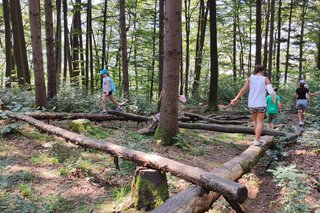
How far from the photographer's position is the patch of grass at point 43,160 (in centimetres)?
651

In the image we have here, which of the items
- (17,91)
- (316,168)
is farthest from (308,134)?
(17,91)

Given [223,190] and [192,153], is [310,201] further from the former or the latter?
[192,153]

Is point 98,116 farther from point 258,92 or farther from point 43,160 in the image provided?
point 258,92

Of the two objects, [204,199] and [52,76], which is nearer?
[204,199]

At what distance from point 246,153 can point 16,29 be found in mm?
15128

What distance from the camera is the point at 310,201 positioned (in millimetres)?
4648

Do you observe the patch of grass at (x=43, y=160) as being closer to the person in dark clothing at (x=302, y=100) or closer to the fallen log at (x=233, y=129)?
the fallen log at (x=233, y=129)

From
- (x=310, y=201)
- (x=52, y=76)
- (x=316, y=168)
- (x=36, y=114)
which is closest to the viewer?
(x=310, y=201)

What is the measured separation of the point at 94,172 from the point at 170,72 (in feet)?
11.3

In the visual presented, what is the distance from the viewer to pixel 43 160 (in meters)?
6.64

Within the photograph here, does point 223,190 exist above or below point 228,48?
below

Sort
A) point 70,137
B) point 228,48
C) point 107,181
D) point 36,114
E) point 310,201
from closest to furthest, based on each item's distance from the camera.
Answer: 1. point 310,201
2. point 107,181
3. point 70,137
4. point 36,114
5. point 228,48

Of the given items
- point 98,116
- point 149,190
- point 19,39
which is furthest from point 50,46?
point 149,190

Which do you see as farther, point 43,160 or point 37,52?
point 37,52
